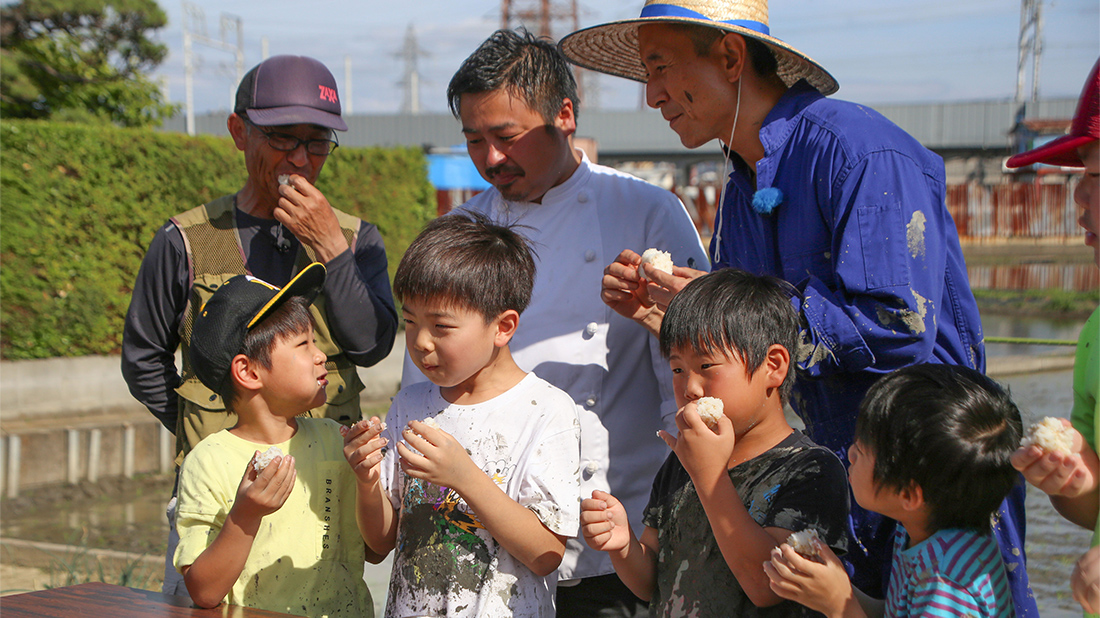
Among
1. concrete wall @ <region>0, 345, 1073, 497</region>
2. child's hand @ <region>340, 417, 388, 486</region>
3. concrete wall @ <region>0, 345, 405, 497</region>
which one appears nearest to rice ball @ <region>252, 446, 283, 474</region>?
child's hand @ <region>340, 417, 388, 486</region>

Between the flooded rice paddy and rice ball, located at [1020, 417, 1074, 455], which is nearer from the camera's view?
rice ball, located at [1020, 417, 1074, 455]

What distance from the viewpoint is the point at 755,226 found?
221 centimetres

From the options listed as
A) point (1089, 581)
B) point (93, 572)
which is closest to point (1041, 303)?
point (93, 572)

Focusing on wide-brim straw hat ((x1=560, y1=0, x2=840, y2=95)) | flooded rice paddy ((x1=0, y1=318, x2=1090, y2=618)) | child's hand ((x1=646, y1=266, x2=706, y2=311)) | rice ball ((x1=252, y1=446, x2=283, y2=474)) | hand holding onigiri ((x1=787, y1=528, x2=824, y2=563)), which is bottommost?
flooded rice paddy ((x1=0, y1=318, x2=1090, y2=618))

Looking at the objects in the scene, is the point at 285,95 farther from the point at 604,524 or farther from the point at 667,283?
the point at 604,524

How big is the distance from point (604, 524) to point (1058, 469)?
0.83 m

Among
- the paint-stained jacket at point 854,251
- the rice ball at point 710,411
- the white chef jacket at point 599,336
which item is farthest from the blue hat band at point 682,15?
the rice ball at point 710,411

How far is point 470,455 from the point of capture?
2.08m

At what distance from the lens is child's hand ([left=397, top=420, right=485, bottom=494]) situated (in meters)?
1.82

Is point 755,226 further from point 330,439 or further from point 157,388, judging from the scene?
point 157,388

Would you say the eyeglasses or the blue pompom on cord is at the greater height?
the eyeglasses

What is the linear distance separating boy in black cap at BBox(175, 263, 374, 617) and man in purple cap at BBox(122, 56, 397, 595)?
0.25m

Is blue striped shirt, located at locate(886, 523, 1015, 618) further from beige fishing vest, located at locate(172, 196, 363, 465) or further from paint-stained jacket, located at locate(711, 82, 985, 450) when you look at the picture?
beige fishing vest, located at locate(172, 196, 363, 465)

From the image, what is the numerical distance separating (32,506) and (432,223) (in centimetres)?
543
